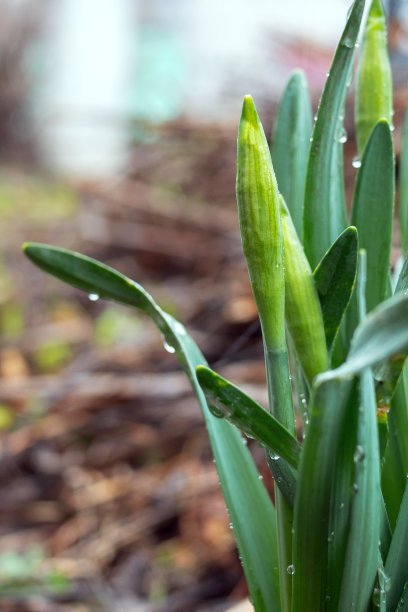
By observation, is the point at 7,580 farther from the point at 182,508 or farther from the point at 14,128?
the point at 14,128

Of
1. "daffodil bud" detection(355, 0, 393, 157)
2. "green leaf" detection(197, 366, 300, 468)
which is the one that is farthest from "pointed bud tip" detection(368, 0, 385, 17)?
"green leaf" detection(197, 366, 300, 468)

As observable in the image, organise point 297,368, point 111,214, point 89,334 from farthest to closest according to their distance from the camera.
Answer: point 111,214 < point 89,334 < point 297,368

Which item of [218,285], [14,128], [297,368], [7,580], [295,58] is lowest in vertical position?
[7,580]

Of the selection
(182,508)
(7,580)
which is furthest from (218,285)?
(7,580)

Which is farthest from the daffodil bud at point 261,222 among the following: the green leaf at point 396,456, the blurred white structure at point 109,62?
the blurred white structure at point 109,62

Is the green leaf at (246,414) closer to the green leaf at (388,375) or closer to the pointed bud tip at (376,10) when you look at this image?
the green leaf at (388,375)

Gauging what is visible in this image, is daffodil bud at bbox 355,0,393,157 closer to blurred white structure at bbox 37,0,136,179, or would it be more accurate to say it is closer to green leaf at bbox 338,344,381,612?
Result: green leaf at bbox 338,344,381,612
